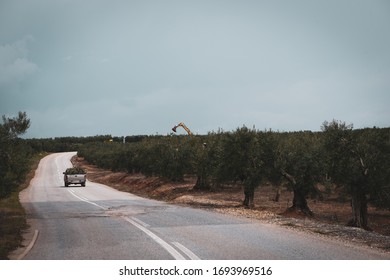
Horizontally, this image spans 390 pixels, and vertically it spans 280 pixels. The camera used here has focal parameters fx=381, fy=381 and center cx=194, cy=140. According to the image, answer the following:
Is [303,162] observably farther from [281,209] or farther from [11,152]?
[11,152]

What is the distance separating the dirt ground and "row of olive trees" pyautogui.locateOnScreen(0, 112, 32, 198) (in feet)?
34.2

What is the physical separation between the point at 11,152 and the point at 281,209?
17.3 meters

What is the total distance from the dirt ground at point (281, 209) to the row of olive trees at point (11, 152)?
34.2 ft

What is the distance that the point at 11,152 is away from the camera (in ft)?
74.2

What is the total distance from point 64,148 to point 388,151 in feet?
538

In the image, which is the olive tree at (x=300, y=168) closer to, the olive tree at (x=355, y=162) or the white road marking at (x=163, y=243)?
the olive tree at (x=355, y=162)

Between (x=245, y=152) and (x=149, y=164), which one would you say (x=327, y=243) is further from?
(x=149, y=164)

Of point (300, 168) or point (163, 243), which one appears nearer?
point (163, 243)

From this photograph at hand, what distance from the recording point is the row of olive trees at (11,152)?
21.8m

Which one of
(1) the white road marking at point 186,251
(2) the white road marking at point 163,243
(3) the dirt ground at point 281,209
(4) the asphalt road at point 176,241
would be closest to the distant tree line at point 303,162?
(3) the dirt ground at point 281,209

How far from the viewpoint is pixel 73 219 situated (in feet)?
54.0

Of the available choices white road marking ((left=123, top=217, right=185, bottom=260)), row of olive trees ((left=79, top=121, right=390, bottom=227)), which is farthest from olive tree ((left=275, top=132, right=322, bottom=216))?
white road marking ((left=123, top=217, right=185, bottom=260))

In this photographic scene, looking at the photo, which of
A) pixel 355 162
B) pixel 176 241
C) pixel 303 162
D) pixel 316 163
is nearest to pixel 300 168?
pixel 303 162
